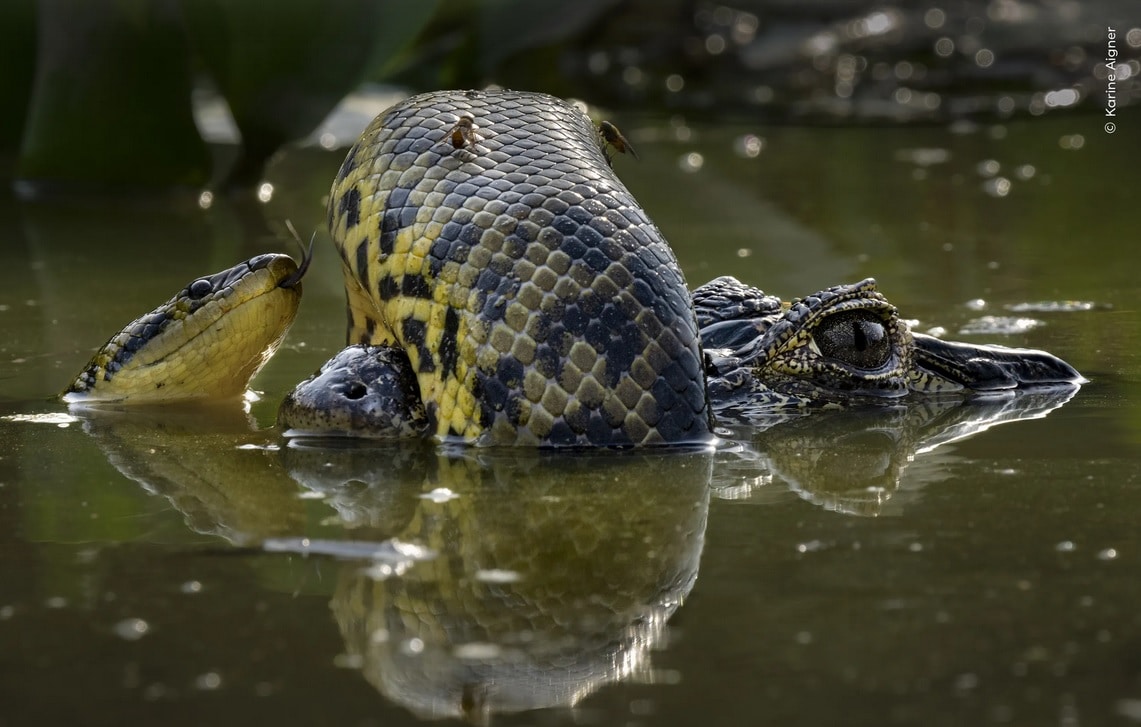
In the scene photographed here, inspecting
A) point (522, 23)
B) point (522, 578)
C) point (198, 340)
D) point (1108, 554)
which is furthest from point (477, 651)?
point (522, 23)

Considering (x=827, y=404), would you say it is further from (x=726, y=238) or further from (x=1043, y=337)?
(x=726, y=238)

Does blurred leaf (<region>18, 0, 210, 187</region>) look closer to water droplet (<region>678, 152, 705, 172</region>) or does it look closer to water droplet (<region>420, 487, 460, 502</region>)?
water droplet (<region>678, 152, 705, 172</region>)

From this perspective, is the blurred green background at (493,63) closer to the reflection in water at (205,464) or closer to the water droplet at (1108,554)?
the reflection in water at (205,464)

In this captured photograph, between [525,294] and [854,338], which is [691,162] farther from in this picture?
[525,294]

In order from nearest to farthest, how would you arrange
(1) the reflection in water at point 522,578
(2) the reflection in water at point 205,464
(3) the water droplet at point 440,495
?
(1) the reflection in water at point 522,578
(2) the reflection in water at point 205,464
(3) the water droplet at point 440,495

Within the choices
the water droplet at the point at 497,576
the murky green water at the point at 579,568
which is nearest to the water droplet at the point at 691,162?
the murky green water at the point at 579,568

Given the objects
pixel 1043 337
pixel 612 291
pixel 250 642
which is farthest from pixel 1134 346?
pixel 250 642
